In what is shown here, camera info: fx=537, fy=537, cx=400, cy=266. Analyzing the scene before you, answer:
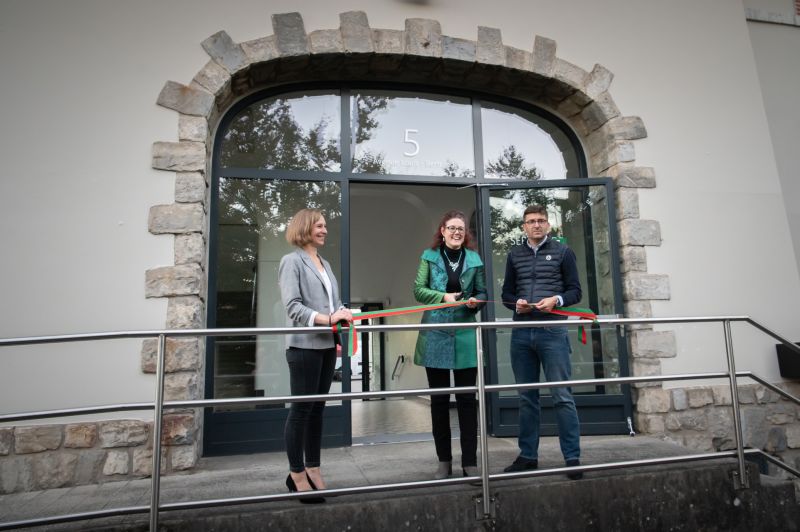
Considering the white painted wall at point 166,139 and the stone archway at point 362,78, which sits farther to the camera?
the stone archway at point 362,78

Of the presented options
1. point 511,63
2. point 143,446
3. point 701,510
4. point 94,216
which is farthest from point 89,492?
point 511,63

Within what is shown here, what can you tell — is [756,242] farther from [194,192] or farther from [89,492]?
[89,492]

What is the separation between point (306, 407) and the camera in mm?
2549

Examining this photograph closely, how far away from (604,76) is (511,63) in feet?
2.92

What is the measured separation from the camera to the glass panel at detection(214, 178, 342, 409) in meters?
4.29

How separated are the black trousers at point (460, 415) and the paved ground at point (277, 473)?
25 cm

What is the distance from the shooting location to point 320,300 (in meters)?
2.73

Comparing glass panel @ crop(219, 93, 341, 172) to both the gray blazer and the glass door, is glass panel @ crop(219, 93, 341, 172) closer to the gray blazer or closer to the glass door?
the glass door

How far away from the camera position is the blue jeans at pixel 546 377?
2896mm

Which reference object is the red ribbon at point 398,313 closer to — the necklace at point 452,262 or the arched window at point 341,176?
the necklace at point 452,262

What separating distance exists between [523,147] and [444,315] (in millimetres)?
2739

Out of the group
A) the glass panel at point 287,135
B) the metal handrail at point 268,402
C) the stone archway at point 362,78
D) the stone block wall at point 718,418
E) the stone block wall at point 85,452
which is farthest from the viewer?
the glass panel at point 287,135

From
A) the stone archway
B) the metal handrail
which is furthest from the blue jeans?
the stone archway

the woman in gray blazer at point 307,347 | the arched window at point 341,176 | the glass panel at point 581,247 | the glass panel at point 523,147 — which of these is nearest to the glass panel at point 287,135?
the arched window at point 341,176
